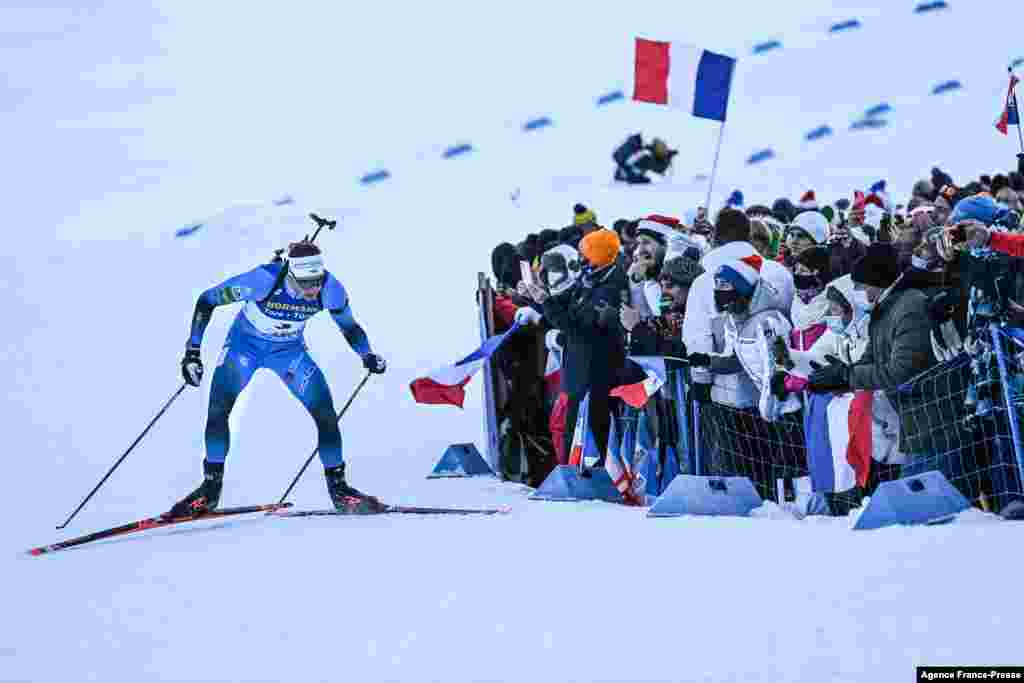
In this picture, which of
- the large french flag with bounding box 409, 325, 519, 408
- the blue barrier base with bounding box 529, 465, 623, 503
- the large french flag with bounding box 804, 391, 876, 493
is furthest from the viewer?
the large french flag with bounding box 409, 325, 519, 408

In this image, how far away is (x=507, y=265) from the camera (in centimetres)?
1357

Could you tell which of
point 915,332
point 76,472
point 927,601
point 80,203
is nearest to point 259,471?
point 76,472

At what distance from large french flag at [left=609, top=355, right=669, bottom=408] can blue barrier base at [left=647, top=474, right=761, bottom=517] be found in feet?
2.44

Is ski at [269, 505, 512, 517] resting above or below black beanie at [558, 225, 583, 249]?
below

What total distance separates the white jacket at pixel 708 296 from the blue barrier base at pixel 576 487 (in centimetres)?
99

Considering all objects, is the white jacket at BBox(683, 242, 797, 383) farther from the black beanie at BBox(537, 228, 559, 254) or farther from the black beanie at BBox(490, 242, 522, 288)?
the black beanie at BBox(490, 242, 522, 288)

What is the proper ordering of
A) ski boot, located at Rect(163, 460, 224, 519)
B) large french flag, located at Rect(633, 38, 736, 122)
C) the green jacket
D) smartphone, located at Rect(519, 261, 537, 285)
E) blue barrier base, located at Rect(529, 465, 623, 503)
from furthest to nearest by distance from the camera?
large french flag, located at Rect(633, 38, 736, 122) < smartphone, located at Rect(519, 261, 537, 285) < ski boot, located at Rect(163, 460, 224, 519) < blue barrier base, located at Rect(529, 465, 623, 503) < the green jacket

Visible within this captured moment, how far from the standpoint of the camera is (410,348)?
20.0m

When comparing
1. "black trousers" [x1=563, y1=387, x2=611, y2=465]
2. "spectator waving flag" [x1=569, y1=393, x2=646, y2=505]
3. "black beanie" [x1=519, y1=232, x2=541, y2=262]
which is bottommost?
"spectator waving flag" [x1=569, y1=393, x2=646, y2=505]

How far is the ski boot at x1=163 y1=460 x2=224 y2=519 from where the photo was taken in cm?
1128

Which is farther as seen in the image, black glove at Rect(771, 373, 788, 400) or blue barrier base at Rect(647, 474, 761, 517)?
blue barrier base at Rect(647, 474, 761, 517)

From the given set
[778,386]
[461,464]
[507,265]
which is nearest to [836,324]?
[778,386]

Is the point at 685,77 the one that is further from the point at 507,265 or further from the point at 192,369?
the point at 192,369

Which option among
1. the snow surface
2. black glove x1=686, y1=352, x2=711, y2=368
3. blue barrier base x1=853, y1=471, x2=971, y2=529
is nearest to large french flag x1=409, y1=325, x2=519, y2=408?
the snow surface
